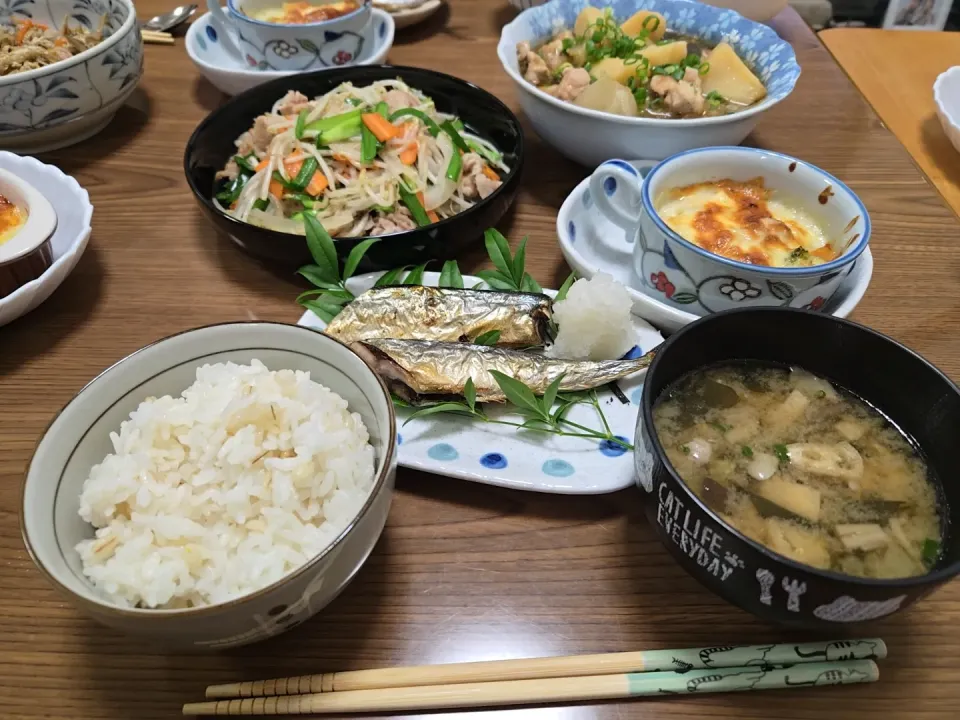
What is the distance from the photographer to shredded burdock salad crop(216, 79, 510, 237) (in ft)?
5.26

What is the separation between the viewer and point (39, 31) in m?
1.97

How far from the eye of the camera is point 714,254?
1219 mm

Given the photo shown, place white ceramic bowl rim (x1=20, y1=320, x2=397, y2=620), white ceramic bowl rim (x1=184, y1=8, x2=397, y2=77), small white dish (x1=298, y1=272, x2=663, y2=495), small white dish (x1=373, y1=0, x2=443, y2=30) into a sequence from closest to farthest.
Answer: white ceramic bowl rim (x1=20, y1=320, x2=397, y2=620)
small white dish (x1=298, y1=272, x2=663, y2=495)
white ceramic bowl rim (x1=184, y1=8, x2=397, y2=77)
small white dish (x1=373, y1=0, x2=443, y2=30)

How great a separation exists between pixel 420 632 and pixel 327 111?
1409 millimetres

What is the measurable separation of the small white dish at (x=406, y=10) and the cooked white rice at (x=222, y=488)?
181cm

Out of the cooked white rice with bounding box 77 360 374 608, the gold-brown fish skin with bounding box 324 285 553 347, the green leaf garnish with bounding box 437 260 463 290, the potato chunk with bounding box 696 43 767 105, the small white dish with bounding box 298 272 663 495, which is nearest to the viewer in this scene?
the cooked white rice with bounding box 77 360 374 608

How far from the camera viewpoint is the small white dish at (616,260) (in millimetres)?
1305

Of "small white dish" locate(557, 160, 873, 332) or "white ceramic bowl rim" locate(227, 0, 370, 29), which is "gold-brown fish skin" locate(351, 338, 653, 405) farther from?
"white ceramic bowl rim" locate(227, 0, 370, 29)

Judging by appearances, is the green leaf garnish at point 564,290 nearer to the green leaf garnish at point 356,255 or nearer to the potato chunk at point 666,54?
the green leaf garnish at point 356,255

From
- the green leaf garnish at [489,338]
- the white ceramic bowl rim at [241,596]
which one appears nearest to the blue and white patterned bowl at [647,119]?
the green leaf garnish at [489,338]

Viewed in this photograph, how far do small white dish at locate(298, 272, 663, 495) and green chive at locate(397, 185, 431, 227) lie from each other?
0.60 m

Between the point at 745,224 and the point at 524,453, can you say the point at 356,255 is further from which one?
the point at 745,224

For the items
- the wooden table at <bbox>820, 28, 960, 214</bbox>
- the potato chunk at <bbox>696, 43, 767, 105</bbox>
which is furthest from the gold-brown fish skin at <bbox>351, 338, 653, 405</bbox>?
the wooden table at <bbox>820, 28, 960, 214</bbox>

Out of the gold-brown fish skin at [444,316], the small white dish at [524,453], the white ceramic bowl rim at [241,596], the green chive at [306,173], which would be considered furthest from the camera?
the green chive at [306,173]
